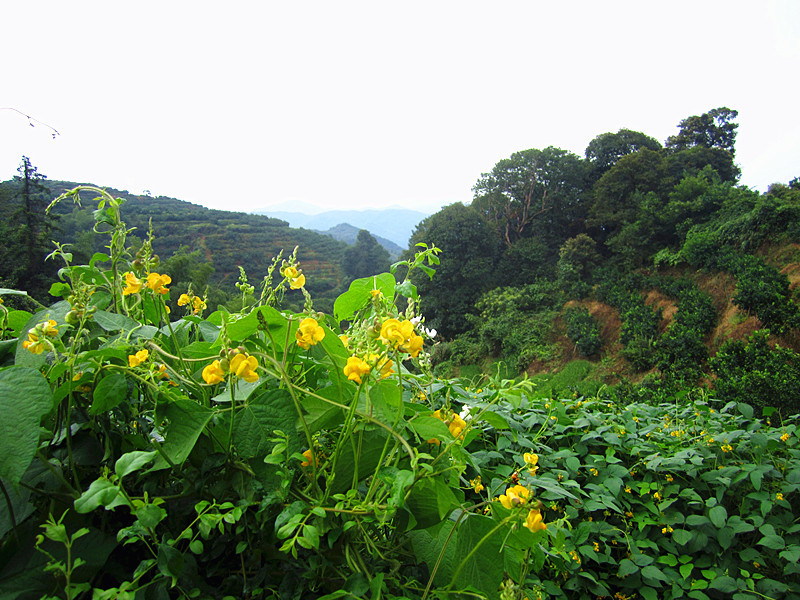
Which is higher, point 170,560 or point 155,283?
point 155,283

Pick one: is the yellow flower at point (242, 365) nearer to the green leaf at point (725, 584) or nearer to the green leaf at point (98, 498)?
the green leaf at point (98, 498)

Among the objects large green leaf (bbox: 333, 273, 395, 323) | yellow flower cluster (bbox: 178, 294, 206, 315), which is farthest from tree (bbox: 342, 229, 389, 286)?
large green leaf (bbox: 333, 273, 395, 323)

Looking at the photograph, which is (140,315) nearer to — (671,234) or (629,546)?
(629,546)

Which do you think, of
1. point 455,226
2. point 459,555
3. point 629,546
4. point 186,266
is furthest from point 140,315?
point 455,226

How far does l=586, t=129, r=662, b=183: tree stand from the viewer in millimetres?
15672

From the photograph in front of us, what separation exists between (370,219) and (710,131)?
87624mm

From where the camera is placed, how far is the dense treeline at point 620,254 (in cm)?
864

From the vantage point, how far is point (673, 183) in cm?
1347

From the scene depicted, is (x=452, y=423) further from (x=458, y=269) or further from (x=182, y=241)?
(x=182, y=241)

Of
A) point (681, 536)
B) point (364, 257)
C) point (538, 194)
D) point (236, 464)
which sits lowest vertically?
point (364, 257)

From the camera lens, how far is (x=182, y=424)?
42 centimetres

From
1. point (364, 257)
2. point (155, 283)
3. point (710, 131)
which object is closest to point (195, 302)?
point (155, 283)

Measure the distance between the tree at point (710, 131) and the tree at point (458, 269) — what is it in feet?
26.5

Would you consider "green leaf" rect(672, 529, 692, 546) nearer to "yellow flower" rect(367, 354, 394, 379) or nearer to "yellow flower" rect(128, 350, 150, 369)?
"yellow flower" rect(367, 354, 394, 379)
